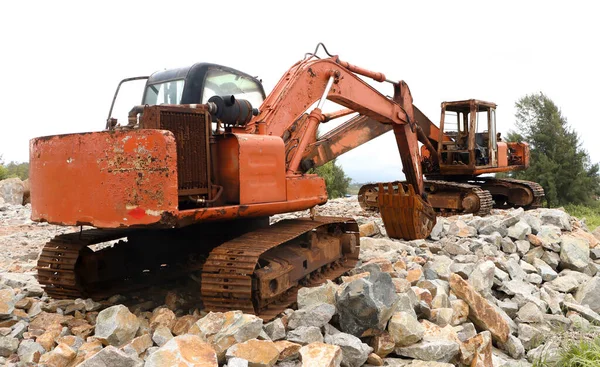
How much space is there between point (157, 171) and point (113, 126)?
72cm

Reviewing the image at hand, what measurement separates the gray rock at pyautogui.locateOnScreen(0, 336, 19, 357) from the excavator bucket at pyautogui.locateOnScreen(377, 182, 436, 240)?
5142mm

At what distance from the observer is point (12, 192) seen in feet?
53.5

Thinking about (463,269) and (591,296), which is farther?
(591,296)

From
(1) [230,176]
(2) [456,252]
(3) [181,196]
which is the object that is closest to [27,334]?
(3) [181,196]

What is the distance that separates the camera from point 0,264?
23.0 feet

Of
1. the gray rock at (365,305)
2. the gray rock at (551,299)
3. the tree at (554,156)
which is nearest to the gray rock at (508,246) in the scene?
the gray rock at (551,299)

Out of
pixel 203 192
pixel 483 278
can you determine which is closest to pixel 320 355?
pixel 203 192

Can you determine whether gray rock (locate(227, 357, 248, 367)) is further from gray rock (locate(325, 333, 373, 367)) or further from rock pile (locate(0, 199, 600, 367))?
gray rock (locate(325, 333, 373, 367))

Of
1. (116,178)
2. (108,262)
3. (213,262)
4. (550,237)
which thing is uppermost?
(116,178)

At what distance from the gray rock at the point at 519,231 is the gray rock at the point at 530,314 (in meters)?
2.87

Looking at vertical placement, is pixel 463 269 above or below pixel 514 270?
above

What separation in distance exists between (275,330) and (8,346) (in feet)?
6.15

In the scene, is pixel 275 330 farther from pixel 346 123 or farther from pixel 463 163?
pixel 463 163

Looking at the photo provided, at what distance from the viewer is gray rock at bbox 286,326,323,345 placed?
3561 millimetres
